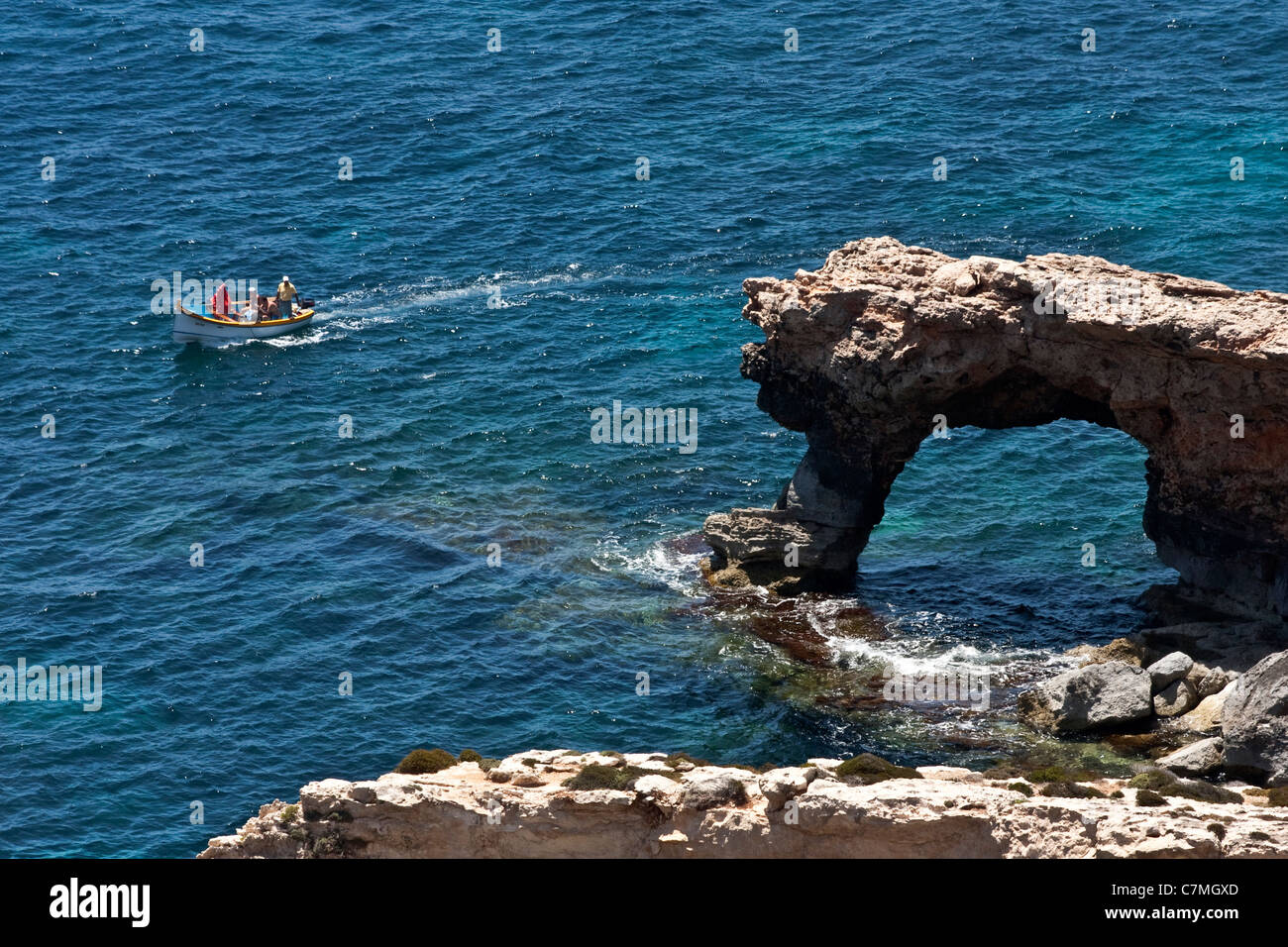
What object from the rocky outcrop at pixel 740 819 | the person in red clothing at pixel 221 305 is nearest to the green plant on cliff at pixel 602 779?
the rocky outcrop at pixel 740 819

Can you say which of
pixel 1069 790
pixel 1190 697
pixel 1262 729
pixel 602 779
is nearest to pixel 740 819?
pixel 602 779

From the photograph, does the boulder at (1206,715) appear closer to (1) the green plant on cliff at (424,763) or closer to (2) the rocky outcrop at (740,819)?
(2) the rocky outcrop at (740,819)

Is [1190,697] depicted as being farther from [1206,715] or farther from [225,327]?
[225,327]

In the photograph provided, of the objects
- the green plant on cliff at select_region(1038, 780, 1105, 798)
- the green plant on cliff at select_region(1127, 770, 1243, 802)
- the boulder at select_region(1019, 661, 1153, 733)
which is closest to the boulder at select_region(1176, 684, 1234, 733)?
the boulder at select_region(1019, 661, 1153, 733)

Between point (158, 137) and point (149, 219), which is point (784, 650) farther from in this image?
point (158, 137)

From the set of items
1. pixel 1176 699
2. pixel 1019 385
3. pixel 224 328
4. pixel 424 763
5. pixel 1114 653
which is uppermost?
pixel 224 328

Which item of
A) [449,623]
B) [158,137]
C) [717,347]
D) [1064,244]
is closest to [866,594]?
[449,623]
